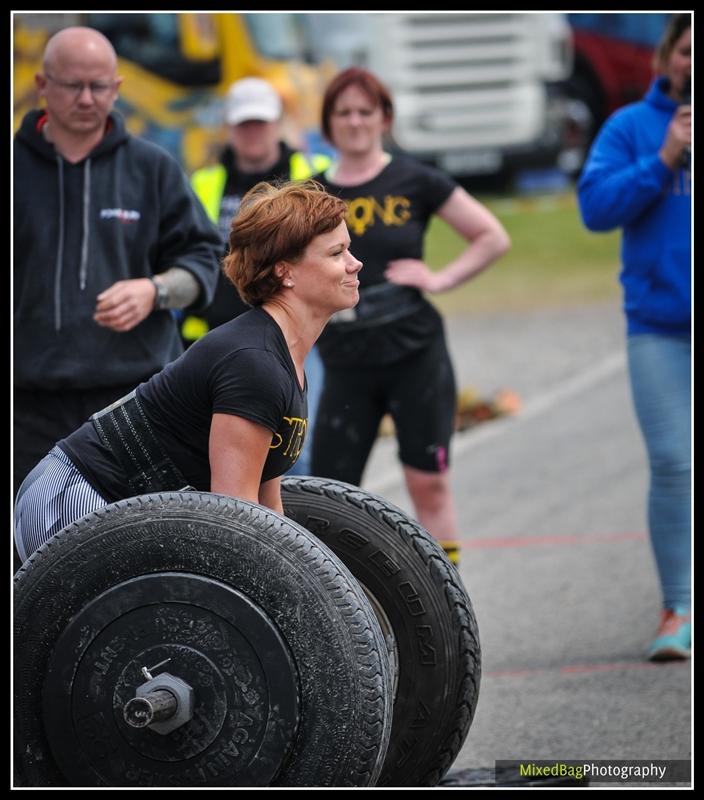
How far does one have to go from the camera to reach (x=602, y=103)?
2330cm

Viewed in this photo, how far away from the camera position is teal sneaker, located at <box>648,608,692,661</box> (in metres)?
5.38

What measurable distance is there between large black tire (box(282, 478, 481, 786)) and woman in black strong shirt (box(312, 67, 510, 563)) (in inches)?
69.6

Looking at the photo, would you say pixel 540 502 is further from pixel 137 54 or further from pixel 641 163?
pixel 137 54

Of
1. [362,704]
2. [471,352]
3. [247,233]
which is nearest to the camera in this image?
[362,704]

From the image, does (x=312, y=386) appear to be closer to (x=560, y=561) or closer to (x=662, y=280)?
(x=560, y=561)

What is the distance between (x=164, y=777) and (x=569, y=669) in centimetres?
244

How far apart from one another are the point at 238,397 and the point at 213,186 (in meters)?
3.23

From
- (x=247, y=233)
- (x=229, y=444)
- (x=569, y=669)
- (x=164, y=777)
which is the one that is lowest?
(x=569, y=669)

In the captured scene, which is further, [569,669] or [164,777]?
[569,669]

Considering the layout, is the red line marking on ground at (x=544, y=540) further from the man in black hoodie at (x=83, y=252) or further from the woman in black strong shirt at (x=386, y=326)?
the man in black hoodie at (x=83, y=252)

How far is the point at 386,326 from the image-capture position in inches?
226

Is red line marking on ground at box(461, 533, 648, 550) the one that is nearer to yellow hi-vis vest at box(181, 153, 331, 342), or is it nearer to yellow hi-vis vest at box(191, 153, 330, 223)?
yellow hi-vis vest at box(181, 153, 331, 342)

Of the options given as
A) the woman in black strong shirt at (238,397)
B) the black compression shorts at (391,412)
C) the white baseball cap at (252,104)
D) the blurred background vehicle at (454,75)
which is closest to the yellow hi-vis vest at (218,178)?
the white baseball cap at (252,104)

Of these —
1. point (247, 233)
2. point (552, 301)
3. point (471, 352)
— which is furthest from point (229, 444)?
point (552, 301)
